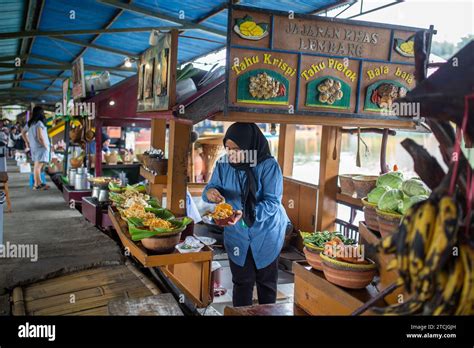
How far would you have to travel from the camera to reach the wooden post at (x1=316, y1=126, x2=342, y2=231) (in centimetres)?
457

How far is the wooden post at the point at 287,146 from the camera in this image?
5500 mm

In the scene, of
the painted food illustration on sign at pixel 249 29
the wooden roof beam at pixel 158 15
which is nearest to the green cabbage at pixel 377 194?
the painted food illustration on sign at pixel 249 29

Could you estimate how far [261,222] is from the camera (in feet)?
9.37

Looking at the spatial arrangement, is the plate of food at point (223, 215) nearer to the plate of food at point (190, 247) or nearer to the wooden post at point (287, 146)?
the plate of food at point (190, 247)

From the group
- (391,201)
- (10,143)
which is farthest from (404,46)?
(10,143)

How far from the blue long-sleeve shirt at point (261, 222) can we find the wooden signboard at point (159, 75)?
88 cm

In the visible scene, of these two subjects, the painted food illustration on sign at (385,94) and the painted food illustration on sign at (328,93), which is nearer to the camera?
the painted food illustration on sign at (328,93)

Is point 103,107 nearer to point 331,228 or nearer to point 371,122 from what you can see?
point 331,228

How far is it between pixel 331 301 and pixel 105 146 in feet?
28.7

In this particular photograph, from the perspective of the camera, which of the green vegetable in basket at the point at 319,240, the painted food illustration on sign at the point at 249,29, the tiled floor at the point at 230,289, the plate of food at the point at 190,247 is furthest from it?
the tiled floor at the point at 230,289

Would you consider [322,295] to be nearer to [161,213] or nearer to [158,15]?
[161,213]

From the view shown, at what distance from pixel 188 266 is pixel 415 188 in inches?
73.9

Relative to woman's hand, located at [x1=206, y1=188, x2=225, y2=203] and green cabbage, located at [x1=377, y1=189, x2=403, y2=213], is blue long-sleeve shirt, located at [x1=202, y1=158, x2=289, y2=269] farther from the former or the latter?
green cabbage, located at [x1=377, y1=189, x2=403, y2=213]

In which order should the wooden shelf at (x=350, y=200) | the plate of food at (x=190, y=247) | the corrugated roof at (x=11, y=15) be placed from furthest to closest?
1. the corrugated roof at (x=11, y=15)
2. the wooden shelf at (x=350, y=200)
3. the plate of food at (x=190, y=247)
